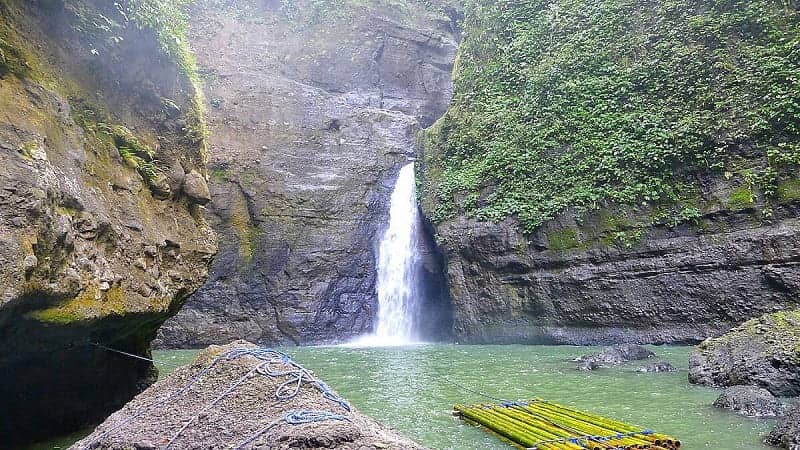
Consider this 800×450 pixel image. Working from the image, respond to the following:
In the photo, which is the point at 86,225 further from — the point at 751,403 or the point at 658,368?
the point at 658,368

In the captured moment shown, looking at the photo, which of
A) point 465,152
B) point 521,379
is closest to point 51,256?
point 521,379

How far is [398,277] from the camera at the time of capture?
1894cm

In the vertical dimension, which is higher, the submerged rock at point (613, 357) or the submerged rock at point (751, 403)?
the submerged rock at point (613, 357)

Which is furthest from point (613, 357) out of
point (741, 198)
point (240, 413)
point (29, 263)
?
point (29, 263)

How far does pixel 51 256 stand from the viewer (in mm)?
4590

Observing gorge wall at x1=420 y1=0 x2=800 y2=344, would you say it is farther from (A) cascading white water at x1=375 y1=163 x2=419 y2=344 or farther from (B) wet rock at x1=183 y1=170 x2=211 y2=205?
(B) wet rock at x1=183 y1=170 x2=211 y2=205

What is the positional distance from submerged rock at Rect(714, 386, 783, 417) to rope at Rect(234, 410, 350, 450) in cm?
485

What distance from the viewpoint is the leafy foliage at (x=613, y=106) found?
13.3 meters

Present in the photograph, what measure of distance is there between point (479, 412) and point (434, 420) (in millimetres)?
505

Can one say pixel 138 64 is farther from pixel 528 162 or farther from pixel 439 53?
pixel 439 53

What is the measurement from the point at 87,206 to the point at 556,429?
4.75 meters

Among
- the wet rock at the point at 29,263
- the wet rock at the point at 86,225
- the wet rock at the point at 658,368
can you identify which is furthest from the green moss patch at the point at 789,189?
the wet rock at the point at 29,263

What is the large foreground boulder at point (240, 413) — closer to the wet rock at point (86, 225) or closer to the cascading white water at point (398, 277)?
the wet rock at point (86, 225)

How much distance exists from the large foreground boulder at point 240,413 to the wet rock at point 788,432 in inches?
136
